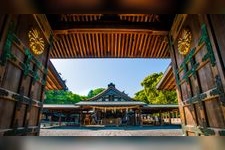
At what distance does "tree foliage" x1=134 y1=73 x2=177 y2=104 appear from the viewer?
30911 millimetres

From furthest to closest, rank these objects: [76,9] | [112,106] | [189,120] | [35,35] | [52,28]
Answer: [112,106]
[52,28]
[189,120]
[35,35]
[76,9]

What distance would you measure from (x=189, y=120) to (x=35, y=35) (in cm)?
403

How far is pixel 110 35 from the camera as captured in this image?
5.16 meters

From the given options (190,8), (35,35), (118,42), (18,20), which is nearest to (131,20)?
(118,42)

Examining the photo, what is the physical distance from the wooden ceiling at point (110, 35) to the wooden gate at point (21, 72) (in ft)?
2.67

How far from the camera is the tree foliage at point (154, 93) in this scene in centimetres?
3091

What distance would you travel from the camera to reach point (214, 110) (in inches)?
103

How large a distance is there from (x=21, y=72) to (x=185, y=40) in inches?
137

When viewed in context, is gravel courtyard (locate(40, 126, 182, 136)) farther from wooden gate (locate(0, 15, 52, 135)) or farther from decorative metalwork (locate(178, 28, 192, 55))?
decorative metalwork (locate(178, 28, 192, 55))

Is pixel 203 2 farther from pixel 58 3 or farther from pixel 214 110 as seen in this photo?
pixel 214 110

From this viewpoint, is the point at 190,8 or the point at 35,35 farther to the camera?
the point at 35,35

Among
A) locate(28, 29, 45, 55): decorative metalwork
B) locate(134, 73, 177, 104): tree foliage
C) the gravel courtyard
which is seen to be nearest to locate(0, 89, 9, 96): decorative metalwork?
locate(28, 29, 45, 55): decorative metalwork

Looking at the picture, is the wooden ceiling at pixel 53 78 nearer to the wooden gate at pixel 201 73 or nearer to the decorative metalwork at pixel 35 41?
the decorative metalwork at pixel 35 41

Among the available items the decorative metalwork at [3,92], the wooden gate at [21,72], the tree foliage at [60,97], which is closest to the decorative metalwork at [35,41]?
the wooden gate at [21,72]
